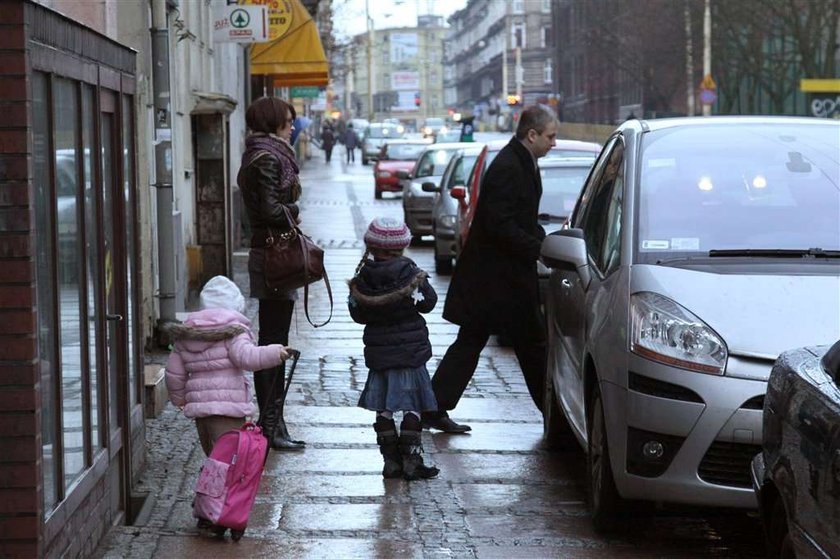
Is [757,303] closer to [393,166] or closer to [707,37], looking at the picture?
[393,166]

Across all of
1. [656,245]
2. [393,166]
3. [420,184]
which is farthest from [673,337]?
[393,166]

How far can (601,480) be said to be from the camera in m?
6.55

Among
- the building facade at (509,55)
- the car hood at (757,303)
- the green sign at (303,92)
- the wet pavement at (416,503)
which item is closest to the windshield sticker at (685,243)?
the car hood at (757,303)

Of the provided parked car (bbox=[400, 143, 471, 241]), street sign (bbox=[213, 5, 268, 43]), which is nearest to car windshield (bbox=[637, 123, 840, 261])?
street sign (bbox=[213, 5, 268, 43])

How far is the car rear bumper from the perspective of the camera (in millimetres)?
5938

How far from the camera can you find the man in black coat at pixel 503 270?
8.87 metres

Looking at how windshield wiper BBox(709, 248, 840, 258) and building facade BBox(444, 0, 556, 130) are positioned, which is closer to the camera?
windshield wiper BBox(709, 248, 840, 258)

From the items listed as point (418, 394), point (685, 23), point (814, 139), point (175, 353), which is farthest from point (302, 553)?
point (685, 23)

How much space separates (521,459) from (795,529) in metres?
3.93

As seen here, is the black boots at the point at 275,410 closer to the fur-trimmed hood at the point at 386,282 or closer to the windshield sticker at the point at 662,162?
the fur-trimmed hood at the point at 386,282

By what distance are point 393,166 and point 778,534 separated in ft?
117

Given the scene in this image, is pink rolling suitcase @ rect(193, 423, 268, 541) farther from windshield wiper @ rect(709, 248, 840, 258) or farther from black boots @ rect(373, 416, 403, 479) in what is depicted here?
windshield wiper @ rect(709, 248, 840, 258)

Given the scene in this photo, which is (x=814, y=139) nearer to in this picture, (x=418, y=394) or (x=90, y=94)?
(x=418, y=394)

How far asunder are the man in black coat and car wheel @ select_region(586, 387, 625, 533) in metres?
2.06
